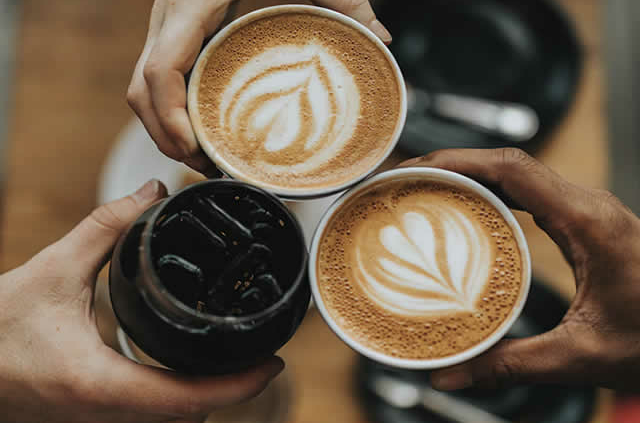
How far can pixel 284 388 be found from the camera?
107 centimetres

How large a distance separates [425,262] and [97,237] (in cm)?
41

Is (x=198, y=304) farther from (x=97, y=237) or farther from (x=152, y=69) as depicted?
(x=152, y=69)

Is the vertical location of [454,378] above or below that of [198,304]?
below

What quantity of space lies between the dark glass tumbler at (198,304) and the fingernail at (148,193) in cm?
12

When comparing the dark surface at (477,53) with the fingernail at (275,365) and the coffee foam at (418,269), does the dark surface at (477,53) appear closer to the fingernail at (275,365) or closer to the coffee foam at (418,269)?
the coffee foam at (418,269)

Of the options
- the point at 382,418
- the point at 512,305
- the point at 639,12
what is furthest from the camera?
the point at 639,12

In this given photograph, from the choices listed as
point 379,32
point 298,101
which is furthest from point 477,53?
point 298,101

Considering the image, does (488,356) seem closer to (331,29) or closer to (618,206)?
(618,206)

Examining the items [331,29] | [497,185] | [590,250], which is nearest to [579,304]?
[590,250]

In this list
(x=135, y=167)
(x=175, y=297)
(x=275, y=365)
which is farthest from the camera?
(x=135, y=167)

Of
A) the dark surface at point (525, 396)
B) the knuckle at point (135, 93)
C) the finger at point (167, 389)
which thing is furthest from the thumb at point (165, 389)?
the dark surface at point (525, 396)

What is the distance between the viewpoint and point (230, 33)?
2.48 feet

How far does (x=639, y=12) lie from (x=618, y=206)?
803mm

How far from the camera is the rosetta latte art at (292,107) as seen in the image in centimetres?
74
